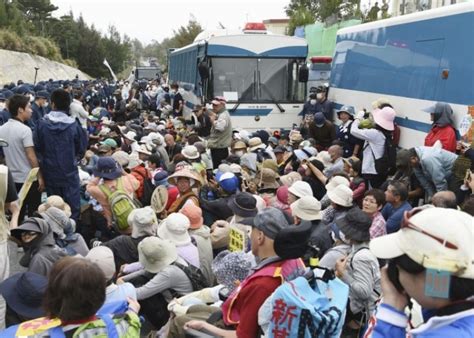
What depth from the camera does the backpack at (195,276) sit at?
4.51m

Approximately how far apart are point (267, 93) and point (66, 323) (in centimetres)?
1056

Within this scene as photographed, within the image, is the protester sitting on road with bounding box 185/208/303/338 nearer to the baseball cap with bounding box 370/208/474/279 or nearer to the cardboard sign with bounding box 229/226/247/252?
the baseball cap with bounding box 370/208/474/279

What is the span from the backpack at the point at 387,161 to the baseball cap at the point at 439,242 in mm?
6053

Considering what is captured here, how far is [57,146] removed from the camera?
21.4 feet

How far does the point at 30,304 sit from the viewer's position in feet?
11.2

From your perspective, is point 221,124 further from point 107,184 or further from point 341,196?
point 341,196

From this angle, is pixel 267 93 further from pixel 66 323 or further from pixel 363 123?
pixel 66 323

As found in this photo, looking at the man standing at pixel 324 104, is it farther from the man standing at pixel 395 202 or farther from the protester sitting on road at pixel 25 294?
the protester sitting on road at pixel 25 294

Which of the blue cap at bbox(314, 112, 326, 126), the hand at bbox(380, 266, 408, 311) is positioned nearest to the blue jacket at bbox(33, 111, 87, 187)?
the blue cap at bbox(314, 112, 326, 126)

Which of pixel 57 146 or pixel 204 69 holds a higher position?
pixel 204 69

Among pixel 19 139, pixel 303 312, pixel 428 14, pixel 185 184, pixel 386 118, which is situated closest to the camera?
pixel 303 312

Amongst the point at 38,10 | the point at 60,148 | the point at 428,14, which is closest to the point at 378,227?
the point at 428,14

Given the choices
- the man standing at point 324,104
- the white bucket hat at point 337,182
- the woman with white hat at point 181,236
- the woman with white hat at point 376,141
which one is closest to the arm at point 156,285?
the woman with white hat at point 181,236

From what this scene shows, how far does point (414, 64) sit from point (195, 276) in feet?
16.6
